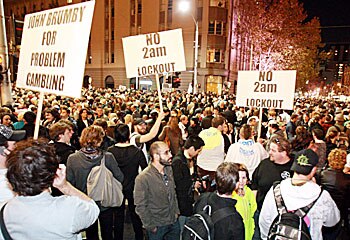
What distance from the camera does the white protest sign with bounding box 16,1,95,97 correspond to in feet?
12.2

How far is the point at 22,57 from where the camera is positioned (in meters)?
4.51

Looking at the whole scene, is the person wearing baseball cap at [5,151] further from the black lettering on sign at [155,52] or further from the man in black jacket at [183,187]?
the black lettering on sign at [155,52]

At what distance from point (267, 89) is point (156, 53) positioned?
2.45m

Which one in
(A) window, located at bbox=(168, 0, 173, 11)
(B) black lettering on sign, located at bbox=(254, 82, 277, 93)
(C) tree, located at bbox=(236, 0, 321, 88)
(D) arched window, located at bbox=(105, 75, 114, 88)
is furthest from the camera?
(D) arched window, located at bbox=(105, 75, 114, 88)

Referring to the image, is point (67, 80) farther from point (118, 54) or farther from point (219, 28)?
point (118, 54)

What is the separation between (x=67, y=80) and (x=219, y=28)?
40167mm

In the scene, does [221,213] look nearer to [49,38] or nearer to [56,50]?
[56,50]

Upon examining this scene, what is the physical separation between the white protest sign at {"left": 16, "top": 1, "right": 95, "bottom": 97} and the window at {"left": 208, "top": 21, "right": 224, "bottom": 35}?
3867 centimetres

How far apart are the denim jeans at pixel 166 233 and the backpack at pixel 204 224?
3.57ft

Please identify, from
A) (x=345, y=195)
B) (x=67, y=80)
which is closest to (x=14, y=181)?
(x=67, y=80)

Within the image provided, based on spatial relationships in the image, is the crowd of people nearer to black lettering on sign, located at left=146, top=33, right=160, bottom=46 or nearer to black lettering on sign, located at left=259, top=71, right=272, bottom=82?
black lettering on sign, located at left=259, top=71, right=272, bottom=82

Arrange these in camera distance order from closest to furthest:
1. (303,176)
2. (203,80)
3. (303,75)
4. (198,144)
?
1. (303,176)
2. (198,144)
3. (203,80)
4. (303,75)

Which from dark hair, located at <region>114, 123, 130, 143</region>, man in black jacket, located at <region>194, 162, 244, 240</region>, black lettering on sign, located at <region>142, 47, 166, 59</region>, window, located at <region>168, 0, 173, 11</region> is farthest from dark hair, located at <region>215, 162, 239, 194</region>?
window, located at <region>168, 0, 173, 11</region>

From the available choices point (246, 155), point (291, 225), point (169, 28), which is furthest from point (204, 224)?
point (169, 28)
